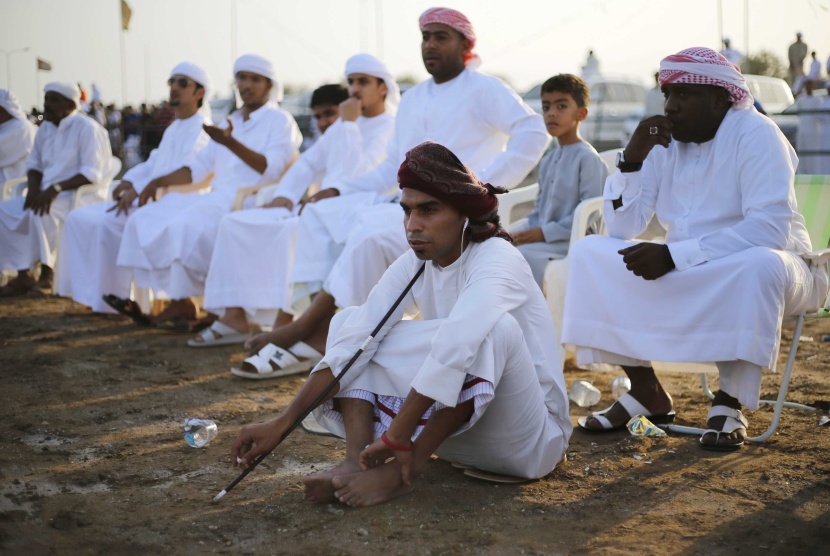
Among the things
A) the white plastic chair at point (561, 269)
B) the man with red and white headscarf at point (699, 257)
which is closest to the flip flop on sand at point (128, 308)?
the white plastic chair at point (561, 269)

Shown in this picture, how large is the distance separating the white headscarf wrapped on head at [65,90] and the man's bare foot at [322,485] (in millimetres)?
6892

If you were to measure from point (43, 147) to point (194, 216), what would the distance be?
2819 mm

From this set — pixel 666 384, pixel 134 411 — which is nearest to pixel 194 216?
pixel 134 411

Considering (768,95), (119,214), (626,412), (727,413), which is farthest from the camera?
(768,95)

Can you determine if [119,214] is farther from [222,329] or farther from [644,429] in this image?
[644,429]

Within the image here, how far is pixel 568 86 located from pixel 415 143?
3.61 ft

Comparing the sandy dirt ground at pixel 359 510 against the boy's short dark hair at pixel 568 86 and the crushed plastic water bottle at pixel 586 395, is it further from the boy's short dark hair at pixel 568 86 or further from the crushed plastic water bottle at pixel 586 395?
the boy's short dark hair at pixel 568 86

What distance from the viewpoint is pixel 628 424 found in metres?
4.28

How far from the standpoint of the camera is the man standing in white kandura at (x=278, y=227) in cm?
655

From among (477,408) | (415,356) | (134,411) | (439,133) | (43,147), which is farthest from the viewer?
(43,147)

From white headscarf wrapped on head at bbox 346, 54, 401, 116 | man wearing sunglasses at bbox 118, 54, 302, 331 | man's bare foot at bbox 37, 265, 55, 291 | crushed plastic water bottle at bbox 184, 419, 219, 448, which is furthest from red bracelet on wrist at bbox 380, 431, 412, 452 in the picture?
man's bare foot at bbox 37, 265, 55, 291

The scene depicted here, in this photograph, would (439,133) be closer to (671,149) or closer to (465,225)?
(671,149)

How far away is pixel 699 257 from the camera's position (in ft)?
13.2

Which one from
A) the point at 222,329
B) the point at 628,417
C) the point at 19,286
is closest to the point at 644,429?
the point at 628,417
